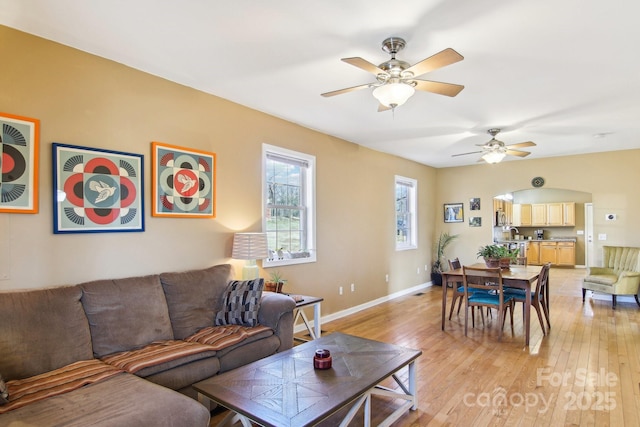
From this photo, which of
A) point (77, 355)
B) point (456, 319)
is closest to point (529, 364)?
point (456, 319)

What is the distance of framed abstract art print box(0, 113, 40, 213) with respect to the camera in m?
2.41

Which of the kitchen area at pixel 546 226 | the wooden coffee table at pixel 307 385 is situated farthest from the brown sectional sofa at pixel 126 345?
the kitchen area at pixel 546 226

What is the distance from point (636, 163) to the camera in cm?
616

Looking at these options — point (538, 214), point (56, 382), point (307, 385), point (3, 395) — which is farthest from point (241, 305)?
point (538, 214)

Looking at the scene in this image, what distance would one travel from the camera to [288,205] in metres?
4.67

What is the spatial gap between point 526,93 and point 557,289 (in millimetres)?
5426

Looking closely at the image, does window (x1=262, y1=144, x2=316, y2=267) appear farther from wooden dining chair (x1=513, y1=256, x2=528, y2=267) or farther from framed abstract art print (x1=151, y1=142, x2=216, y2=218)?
wooden dining chair (x1=513, y1=256, x2=528, y2=267)

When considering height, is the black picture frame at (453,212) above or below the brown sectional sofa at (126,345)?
above

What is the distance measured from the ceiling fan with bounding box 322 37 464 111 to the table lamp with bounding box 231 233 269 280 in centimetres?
183

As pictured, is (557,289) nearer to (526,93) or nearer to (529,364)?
(529,364)

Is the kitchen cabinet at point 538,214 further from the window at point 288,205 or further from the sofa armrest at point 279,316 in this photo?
the sofa armrest at point 279,316

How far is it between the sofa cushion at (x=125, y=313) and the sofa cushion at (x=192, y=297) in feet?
0.28

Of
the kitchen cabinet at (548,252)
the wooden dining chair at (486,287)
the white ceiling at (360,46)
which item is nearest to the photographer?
the white ceiling at (360,46)

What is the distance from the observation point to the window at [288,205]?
14.4 feet
